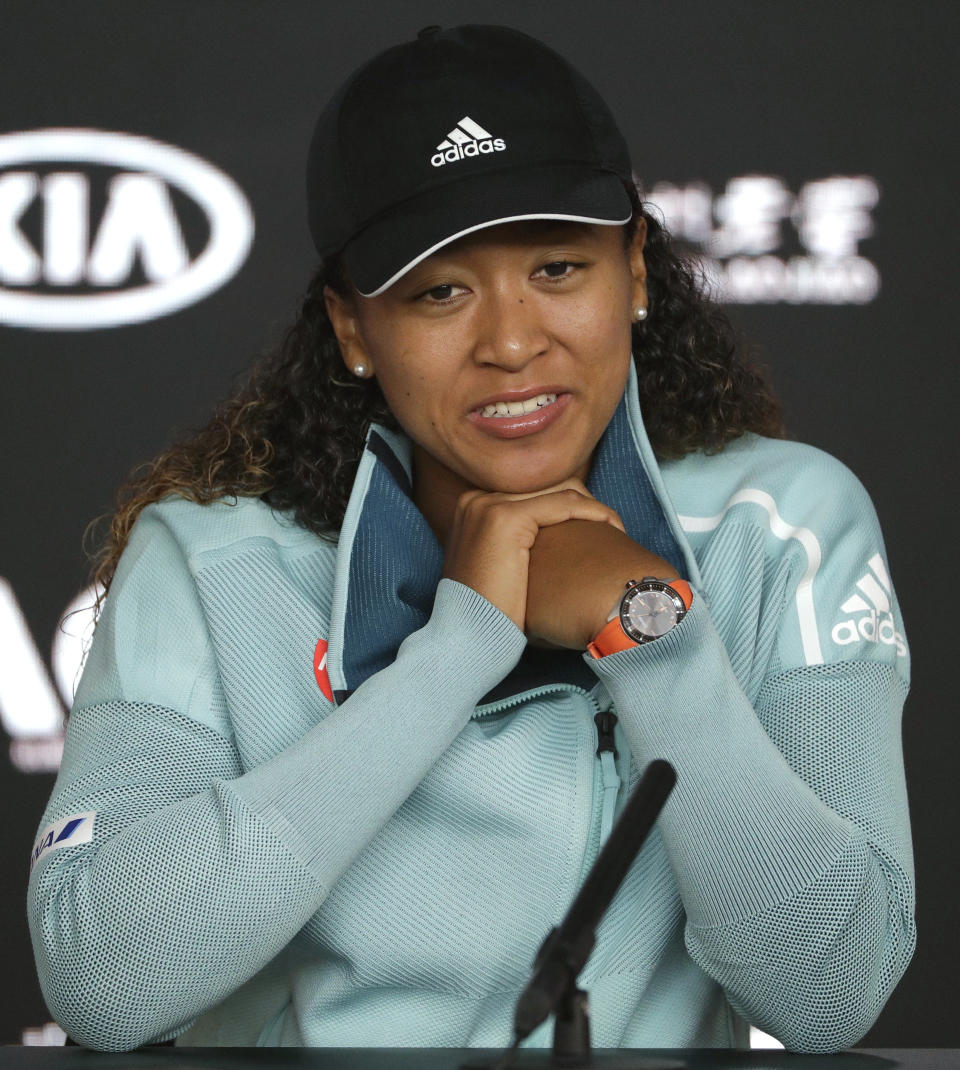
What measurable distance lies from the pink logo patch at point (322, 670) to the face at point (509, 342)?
18cm

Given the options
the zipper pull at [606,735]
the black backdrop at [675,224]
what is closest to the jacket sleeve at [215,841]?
the zipper pull at [606,735]

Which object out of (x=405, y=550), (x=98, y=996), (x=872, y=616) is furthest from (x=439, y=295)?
(x=98, y=996)

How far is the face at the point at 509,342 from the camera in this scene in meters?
1.08

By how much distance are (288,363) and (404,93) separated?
36 centimetres

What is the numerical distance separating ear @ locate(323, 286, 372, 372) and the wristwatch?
38 cm

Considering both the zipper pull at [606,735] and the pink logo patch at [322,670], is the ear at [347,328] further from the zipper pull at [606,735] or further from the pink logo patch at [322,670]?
the zipper pull at [606,735]

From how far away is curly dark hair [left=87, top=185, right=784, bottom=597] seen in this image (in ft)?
4.12

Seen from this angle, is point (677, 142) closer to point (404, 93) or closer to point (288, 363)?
point (288, 363)

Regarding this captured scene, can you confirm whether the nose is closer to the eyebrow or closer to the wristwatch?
the eyebrow

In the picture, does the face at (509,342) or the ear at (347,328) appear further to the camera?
the ear at (347,328)

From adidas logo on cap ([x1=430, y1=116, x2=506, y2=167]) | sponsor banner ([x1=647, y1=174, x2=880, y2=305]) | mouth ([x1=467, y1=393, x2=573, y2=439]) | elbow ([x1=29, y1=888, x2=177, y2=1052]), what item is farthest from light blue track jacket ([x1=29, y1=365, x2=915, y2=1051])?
sponsor banner ([x1=647, y1=174, x2=880, y2=305])

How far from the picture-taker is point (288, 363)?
4.53 feet

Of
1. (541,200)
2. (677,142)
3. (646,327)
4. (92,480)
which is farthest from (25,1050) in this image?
(677,142)

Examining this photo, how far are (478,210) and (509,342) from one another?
0.10 metres
